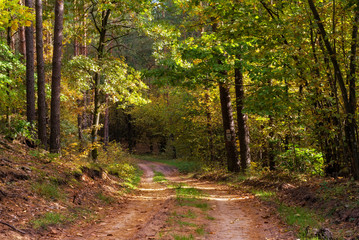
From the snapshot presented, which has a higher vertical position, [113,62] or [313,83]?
[113,62]

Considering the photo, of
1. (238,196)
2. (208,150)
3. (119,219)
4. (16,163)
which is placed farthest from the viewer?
(208,150)

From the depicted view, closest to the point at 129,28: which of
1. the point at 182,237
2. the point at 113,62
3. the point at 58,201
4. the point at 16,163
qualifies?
the point at 113,62

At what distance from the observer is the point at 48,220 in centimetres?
661

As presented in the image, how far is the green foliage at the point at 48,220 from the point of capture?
6191 millimetres

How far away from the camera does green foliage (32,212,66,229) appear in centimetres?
619

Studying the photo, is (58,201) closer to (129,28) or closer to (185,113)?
(129,28)

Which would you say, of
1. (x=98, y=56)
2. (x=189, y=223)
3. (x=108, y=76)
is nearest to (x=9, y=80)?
(x=108, y=76)

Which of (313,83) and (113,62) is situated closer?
(313,83)

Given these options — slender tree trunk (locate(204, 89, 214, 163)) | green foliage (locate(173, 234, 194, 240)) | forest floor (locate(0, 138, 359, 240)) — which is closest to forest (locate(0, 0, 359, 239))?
forest floor (locate(0, 138, 359, 240))

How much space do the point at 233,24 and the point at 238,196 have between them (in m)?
6.05

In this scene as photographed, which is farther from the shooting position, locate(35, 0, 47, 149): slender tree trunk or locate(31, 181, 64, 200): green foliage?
locate(35, 0, 47, 149): slender tree trunk

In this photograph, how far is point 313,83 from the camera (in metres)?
8.22

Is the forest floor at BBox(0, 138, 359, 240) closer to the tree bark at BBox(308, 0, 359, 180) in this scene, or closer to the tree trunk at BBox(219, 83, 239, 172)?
the tree bark at BBox(308, 0, 359, 180)

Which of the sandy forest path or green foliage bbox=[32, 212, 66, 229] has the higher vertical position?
→ green foliage bbox=[32, 212, 66, 229]
